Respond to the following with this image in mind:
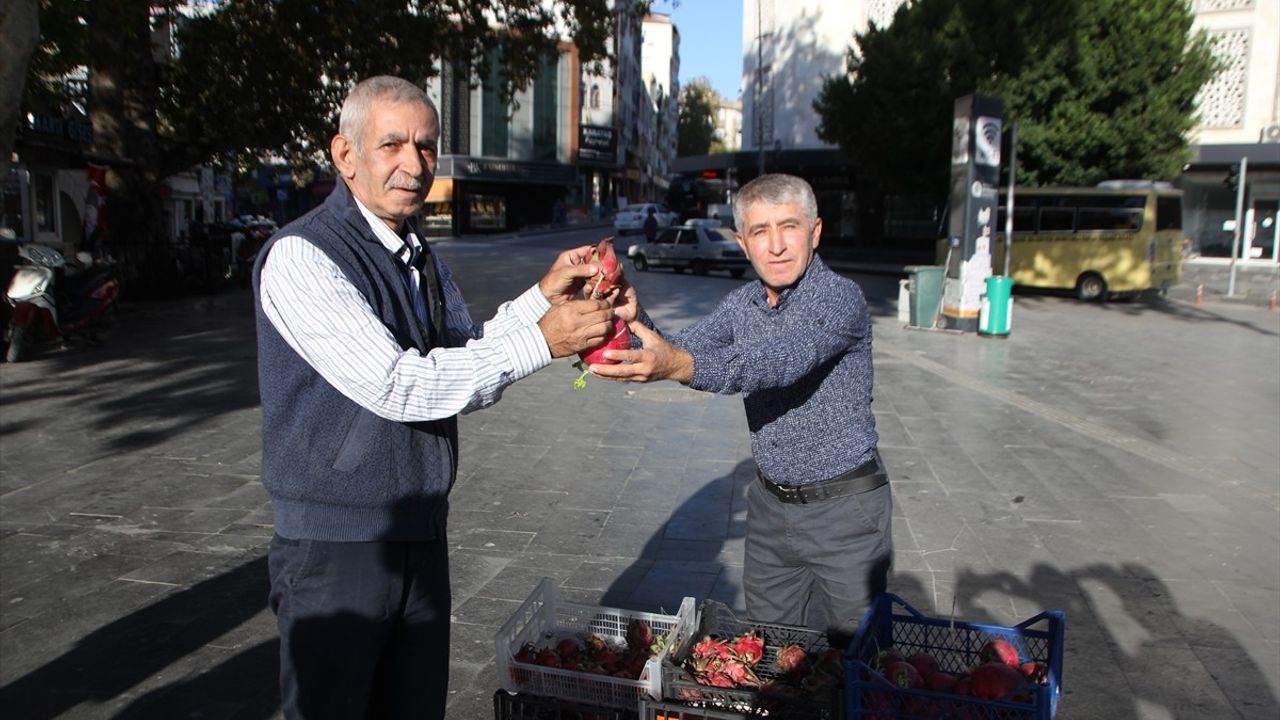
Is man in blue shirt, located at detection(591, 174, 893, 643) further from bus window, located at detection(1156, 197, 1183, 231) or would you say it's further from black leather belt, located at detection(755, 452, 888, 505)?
bus window, located at detection(1156, 197, 1183, 231)

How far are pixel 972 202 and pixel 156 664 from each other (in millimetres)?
13476

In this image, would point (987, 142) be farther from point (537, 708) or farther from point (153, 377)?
point (537, 708)

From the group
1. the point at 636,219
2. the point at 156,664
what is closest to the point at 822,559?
the point at 156,664

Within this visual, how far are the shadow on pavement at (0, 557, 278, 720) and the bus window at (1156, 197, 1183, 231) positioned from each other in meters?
22.3

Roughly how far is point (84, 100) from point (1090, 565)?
21476 millimetres

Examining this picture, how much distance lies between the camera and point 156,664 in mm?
3889

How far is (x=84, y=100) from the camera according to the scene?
20.1 m

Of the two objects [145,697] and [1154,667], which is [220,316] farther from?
[1154,667]

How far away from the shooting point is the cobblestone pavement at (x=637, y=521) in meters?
3.94

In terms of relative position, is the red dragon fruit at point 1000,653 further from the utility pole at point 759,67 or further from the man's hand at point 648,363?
the utility pole at point 759,67

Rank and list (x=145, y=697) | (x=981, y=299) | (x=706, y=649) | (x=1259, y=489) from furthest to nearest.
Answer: (x=981, y=299) < (x=1259, y=489) < (x=145, y=697) < (x=706, y=649)

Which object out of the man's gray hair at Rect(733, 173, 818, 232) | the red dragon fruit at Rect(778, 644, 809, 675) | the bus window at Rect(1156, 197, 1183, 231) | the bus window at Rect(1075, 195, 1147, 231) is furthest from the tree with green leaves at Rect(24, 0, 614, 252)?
the red dragon fruit at Rect(778, 644, 809, 675)

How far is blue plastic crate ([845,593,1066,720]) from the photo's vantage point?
6.12ft

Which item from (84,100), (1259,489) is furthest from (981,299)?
(84,100)
